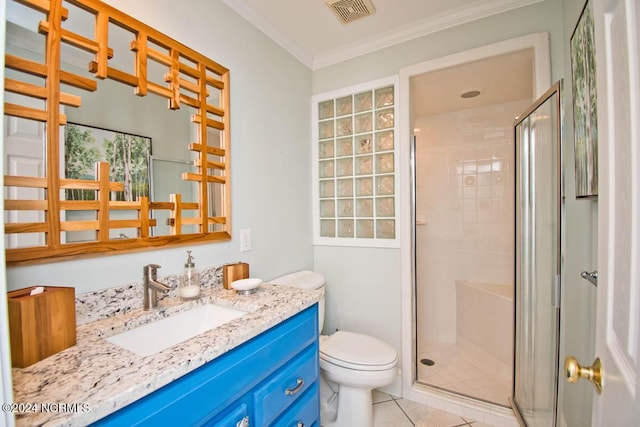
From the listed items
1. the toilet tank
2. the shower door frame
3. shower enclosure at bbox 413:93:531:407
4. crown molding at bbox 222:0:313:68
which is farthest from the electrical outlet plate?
shower enclosure at bbox 413:93:531:407

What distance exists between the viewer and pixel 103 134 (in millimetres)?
1069

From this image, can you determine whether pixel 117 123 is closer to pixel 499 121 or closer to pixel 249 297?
pixel 249 297

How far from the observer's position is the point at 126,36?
1.13 m

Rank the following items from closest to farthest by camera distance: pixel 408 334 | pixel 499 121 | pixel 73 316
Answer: pixel 73 316, pixel 408 334, pixel 499 121

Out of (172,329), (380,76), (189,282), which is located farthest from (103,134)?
(380,76)

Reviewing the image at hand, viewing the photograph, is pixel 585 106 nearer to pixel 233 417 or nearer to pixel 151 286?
pixel 233 417

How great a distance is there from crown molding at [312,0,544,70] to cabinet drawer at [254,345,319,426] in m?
2.01

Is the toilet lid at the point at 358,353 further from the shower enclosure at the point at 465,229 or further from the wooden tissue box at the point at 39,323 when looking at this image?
the wooden tissue box at the point at 39,323

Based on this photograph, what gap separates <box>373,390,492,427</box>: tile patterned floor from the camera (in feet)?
5.65

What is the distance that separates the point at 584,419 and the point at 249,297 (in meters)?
1.58

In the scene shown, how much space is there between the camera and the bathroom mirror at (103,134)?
0.87 m

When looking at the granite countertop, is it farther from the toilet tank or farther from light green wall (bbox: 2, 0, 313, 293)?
the toilet tank

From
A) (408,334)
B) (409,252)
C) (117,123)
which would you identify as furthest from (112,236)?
(408,334)

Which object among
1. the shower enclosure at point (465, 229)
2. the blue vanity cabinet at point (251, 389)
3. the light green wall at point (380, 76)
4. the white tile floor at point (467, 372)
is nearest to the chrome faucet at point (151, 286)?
the blue vanity cabinet at point (251, 389)
